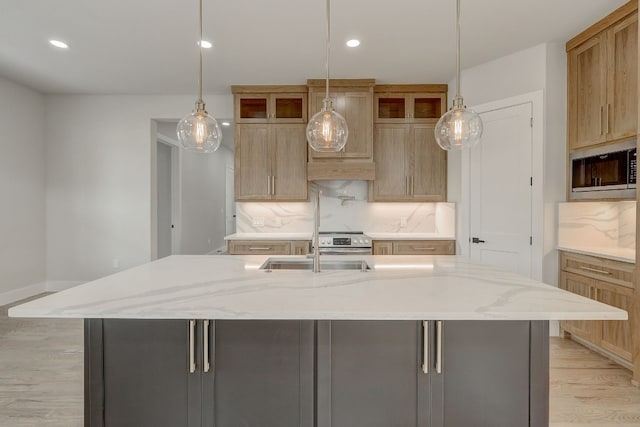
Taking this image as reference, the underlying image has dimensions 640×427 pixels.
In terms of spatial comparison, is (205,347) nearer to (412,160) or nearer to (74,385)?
(74,385)

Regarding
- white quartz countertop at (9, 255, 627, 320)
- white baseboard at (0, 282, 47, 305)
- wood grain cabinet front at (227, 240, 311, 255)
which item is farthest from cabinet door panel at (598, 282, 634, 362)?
white baseboard at (0, 282, 47, 305)

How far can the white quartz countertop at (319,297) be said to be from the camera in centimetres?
129

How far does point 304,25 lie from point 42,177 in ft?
14.0

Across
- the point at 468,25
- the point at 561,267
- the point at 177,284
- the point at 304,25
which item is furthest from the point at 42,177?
the point at 561,267

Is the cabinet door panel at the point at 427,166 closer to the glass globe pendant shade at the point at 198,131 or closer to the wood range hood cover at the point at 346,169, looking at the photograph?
the wood range hood cover at the point at 346,169

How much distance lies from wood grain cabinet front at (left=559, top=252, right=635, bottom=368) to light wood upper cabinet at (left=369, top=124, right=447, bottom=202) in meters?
1.59

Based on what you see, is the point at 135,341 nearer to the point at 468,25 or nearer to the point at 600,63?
the point at 468,25

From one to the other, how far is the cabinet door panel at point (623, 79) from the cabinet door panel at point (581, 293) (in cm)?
118

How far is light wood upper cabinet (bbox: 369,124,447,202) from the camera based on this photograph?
4.40 m

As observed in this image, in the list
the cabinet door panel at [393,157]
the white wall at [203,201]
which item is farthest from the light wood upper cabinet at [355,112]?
the white wall at [203,201]

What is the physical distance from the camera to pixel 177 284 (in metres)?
1.69

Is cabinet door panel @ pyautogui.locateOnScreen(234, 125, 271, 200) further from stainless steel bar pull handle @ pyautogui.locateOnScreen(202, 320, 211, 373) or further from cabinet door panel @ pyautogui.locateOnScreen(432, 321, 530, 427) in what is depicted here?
cabinet door panel @ pyautogui.locateOnScreen(432, 321, 530, 427)

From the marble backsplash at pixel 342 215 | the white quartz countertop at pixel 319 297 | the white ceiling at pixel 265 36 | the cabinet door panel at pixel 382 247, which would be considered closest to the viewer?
the white quartz countertop at pixel 319 297

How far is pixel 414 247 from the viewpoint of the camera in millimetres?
4141
